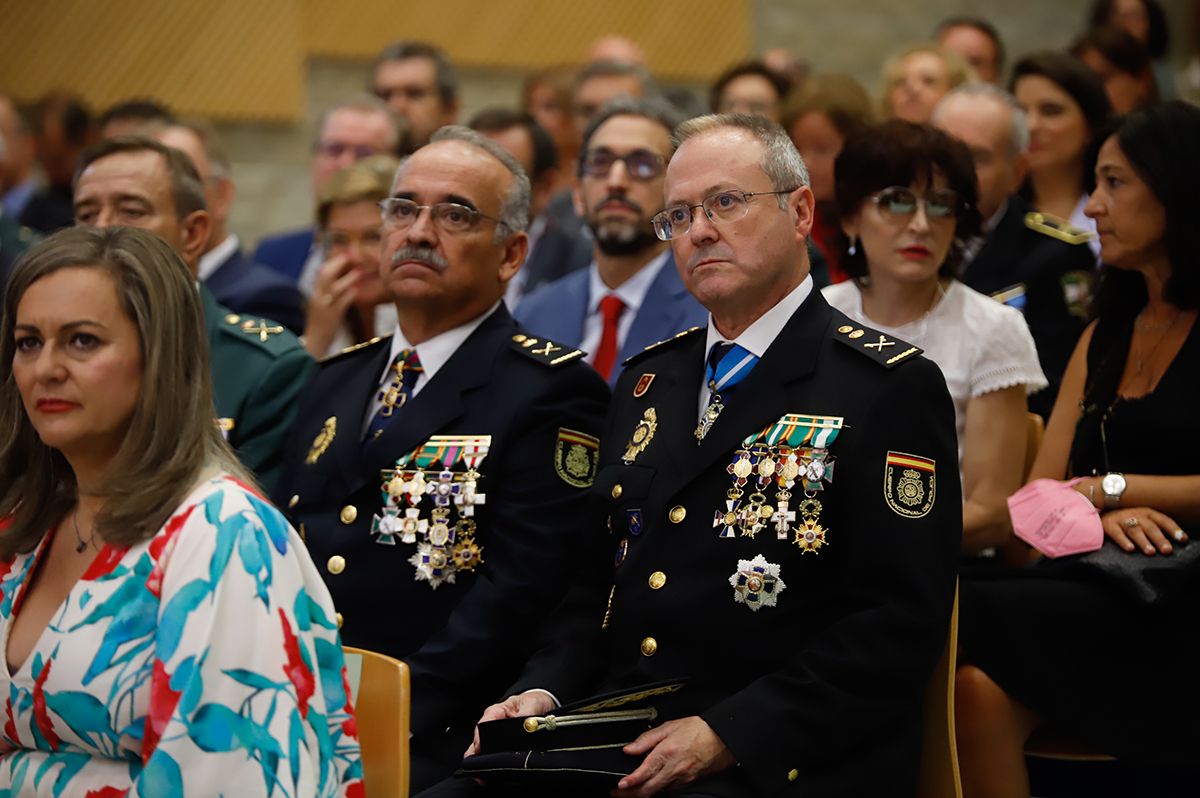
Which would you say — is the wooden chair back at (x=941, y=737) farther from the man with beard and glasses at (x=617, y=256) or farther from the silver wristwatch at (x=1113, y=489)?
the man with beard and glasses at (x=617, y=256)

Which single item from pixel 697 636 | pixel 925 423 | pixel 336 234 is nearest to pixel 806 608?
pixel 697 636

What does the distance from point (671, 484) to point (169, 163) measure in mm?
1688

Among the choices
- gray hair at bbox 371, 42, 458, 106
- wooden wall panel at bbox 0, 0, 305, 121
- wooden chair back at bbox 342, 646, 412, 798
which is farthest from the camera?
wooden wall panel at bbox 0, 0, 305, 121

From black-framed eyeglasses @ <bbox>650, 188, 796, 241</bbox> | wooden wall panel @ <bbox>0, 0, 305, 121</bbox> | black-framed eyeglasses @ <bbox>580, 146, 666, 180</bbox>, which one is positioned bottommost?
black-framed eyeglasses @ <bbox>650, 188, 796, 241</bbox>

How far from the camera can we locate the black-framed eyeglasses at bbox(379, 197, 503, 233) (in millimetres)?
3066

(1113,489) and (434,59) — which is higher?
(434,59)

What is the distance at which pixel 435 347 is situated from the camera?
3.01 m

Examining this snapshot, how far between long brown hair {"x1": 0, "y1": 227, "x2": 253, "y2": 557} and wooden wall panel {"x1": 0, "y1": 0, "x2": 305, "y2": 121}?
219 inches

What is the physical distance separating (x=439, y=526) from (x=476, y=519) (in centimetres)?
7

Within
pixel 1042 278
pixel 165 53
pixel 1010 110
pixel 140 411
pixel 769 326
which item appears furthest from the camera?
pixel 165 53

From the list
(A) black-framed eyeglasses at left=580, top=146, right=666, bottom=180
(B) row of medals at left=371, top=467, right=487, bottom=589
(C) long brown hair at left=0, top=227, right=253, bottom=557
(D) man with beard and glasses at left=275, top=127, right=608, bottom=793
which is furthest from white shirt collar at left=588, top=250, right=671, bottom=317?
(C) long brown hair at left=0, top=227, right=253, bottom=557

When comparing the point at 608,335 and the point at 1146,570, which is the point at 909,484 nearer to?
the point at 1146,570

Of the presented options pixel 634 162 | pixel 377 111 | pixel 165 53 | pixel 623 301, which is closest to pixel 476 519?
pixel 623 301

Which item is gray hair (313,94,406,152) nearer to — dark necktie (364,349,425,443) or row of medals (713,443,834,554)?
dark necktie (364,349,425,443)
